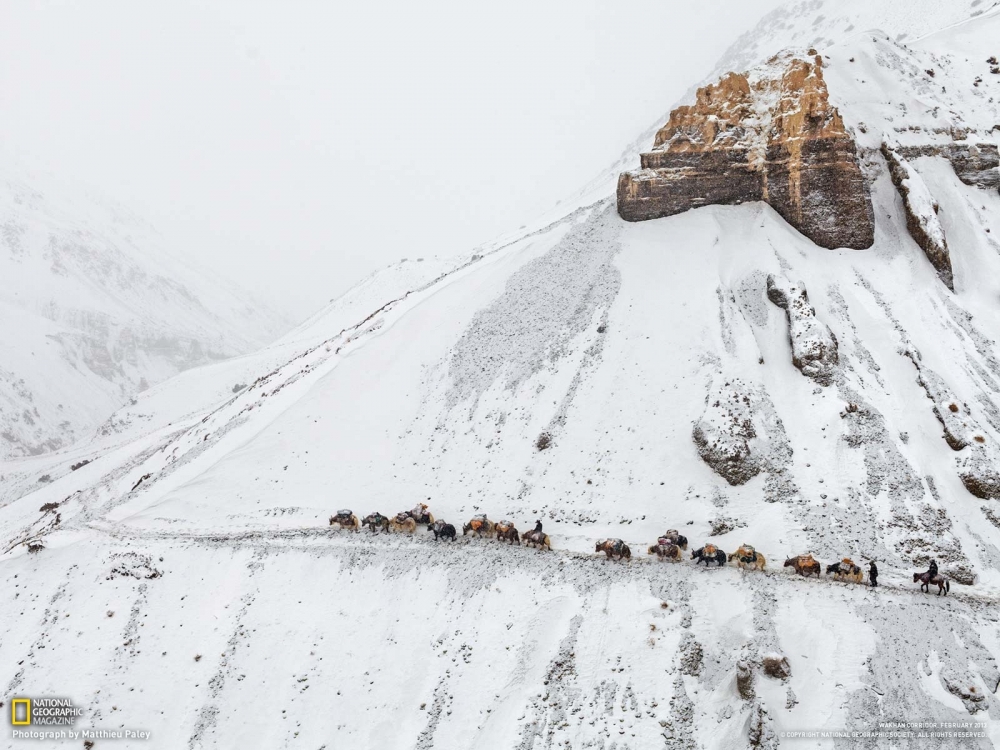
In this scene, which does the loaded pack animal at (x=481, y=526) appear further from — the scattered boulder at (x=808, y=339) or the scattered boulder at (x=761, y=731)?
the scattered boulder at (x=808, y=339)

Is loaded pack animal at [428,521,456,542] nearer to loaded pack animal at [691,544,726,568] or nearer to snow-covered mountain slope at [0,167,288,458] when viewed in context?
loaded pack animal at [691,544,726,568]

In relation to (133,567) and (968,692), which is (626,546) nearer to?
(968,692)

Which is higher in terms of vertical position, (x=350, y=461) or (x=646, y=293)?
(x=646, y=293)

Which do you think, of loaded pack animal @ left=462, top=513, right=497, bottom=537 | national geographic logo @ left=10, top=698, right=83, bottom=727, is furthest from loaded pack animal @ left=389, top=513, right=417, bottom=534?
national geographic logo @ left=10, top=698, right=83, bottom=727

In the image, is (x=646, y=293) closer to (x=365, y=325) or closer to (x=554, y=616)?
(x=554, y=616)

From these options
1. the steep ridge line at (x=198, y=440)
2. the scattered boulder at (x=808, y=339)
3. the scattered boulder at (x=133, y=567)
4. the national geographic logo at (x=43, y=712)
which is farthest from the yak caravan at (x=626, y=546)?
the steep ridge line at (x=198, y=440)

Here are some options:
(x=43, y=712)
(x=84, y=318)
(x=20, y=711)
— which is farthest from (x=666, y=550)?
(x=84, y=318)

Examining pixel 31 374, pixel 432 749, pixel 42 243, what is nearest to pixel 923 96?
pixel 432 749

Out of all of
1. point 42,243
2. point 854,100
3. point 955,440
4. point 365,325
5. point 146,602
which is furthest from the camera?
point 42,243
